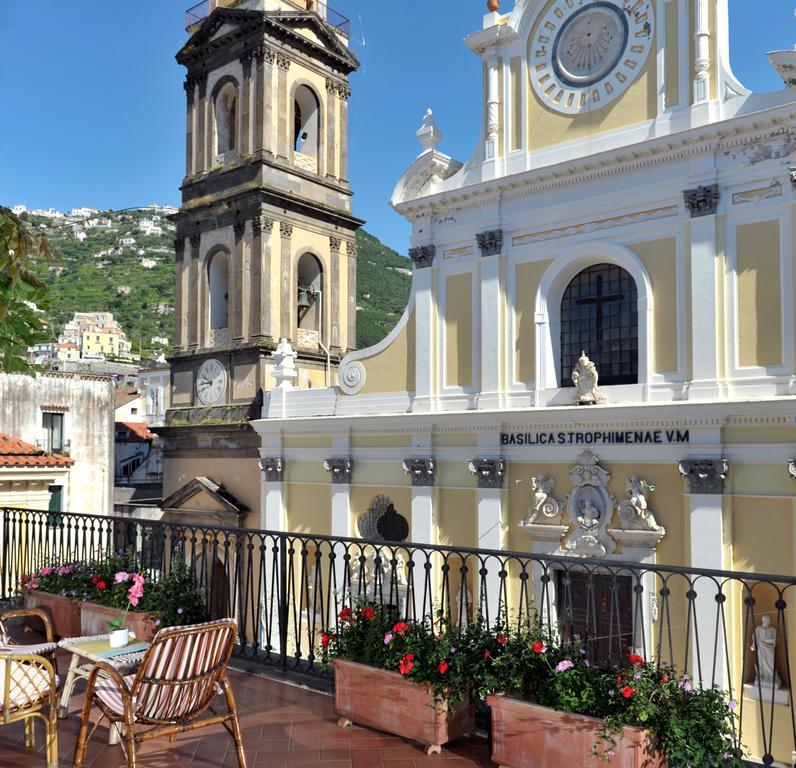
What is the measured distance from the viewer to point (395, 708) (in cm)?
504

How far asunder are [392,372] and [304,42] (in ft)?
35.5

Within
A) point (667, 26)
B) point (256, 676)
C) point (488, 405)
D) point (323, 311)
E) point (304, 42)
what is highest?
point (304, 42)

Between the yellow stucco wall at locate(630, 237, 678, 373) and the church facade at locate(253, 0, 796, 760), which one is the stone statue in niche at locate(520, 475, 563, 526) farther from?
the yellow stucco wall at locate(630, 237, 678, 373)

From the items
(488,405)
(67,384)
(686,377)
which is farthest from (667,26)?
(67,384)

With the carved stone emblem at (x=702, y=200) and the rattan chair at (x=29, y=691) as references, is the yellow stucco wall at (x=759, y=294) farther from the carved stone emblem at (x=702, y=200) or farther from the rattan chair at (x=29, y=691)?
the rattan chair at (x=29, y=691)

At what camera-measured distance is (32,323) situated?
21.4 ft

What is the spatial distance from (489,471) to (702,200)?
599 centimetres

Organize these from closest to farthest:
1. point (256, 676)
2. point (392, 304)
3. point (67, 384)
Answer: point (256, 676)
point (67, 384)
point (392, 304)

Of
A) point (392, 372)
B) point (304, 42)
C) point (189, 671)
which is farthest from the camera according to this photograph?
point (304, 42)

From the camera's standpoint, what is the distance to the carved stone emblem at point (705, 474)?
487 inches

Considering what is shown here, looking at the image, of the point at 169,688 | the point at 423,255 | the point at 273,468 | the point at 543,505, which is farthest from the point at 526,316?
the point at 169,688

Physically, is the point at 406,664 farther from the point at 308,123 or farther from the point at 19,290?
the point at 308,123

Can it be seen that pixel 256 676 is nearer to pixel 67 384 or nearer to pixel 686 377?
pixel 686 377

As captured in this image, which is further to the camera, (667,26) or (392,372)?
(392,372)
